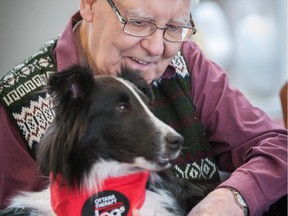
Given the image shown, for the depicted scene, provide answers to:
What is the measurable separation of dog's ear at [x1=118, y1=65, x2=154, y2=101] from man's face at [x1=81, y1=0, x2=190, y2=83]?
45 millimetres

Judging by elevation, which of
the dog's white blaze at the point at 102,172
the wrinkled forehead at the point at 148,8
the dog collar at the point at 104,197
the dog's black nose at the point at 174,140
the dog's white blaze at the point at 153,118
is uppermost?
the wrinkled forehead at the point at 148,8

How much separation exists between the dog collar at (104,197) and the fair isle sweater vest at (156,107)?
267mm

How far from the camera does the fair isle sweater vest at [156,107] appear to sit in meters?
1.55

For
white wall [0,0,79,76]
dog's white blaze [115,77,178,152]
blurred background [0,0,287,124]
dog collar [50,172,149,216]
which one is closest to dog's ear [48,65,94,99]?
dog's white blaze [115,77,178,152]

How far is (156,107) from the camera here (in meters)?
1.66

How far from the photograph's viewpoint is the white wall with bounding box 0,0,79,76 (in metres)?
2.79

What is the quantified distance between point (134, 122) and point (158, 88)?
0.40 metres

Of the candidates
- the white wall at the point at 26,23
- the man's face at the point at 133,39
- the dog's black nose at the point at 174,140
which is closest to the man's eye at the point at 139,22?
the man's face at the point at 133,39

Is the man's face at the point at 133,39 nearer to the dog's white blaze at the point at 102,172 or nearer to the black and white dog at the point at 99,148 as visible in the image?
the black and white dog at the point at 99,148

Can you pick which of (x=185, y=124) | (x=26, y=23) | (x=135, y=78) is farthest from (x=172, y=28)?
(x=26, y=23)

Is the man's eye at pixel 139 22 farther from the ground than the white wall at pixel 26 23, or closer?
farther from the ground

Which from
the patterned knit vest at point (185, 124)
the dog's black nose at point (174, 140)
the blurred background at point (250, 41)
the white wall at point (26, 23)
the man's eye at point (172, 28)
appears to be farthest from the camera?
the blurred background at point (250, 41)

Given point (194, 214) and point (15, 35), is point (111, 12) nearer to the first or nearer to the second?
point (194, 214)

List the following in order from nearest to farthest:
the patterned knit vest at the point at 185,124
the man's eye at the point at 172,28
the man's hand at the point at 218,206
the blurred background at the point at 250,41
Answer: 1. the man's hand at the point at 218,206
2. the man's eye at the point at 172,28
3. the patterned knit vest at the point at 185,124
4. the blurred background at the point at 250,41
